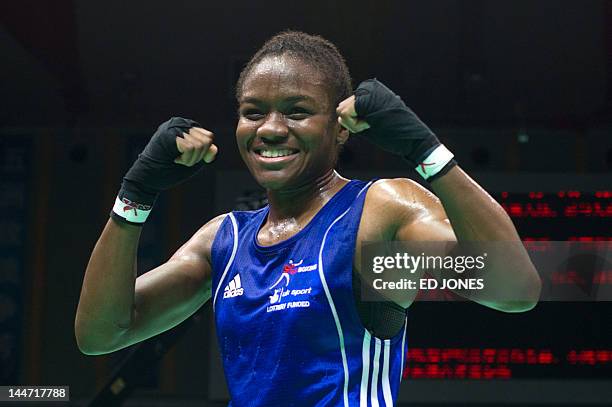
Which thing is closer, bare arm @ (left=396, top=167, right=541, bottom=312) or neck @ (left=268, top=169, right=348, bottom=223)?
bare arm @ (left=396, top=167, right=541, bottom=312)

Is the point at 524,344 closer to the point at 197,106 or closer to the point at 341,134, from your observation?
the point at 197,106

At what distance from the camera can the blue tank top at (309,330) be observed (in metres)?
1.71

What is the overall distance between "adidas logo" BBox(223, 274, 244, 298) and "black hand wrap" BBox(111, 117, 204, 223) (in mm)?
243

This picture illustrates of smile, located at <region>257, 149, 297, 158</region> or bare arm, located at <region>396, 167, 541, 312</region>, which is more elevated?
smile, located at <region>257, 149, 297, 158</region>

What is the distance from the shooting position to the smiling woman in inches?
64.9

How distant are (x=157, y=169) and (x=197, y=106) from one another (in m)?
4.13

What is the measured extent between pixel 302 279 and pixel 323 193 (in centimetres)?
24

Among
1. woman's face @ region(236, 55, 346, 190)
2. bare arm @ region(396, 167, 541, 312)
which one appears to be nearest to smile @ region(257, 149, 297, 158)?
woman's face @ region(236, 55, 346, 190)

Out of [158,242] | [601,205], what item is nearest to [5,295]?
[158,242]

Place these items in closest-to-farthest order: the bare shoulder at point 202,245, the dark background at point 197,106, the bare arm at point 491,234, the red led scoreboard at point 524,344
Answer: the bare arm at point 491,234
the bare shoulder at point 202,245
the red led scoreboard at point 524,344
the dark background at point 197,106

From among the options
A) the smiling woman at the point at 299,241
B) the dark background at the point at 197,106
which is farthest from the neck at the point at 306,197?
the dark background at the point at 197,106

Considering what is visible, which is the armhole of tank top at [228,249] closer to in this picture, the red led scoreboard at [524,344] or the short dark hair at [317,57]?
the short dark hair at [317,57]

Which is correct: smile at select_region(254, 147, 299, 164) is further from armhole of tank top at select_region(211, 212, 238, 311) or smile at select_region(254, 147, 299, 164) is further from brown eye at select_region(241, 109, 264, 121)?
armhole of tank top at select_region(211, 212, 238, 311)

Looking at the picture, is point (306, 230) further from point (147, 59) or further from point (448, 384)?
point (147, 59)
